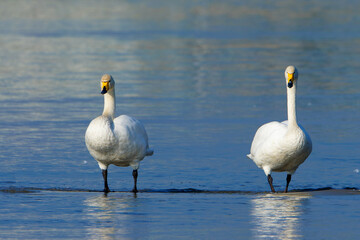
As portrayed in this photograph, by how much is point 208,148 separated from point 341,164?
214cm

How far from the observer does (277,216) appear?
838 centimetres

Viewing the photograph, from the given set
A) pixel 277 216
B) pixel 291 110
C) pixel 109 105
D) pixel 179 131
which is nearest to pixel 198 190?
pixel 291 110

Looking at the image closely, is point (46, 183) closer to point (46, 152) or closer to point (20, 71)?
point (46, 152)

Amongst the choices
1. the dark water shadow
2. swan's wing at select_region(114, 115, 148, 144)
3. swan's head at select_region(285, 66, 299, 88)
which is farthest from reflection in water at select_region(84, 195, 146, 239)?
swan's head at select_region(285, 66, 299, 88)

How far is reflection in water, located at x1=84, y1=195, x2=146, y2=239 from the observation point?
7581 mm

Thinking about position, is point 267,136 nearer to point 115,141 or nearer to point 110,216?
point 115,141

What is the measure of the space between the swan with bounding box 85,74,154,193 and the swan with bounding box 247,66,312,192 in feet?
5.08

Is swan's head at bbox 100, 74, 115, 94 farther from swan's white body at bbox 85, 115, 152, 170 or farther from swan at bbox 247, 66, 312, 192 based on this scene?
swan at bbox 247, 66, 312, 192

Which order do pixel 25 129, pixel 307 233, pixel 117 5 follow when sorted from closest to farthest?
1. pixel 307 233
2. pixel 25 129
3. pixel 117 5

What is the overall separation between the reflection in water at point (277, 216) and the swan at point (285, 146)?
670 millimetres

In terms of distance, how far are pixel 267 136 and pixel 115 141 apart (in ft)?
6.47

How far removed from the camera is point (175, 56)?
2728 centimetres

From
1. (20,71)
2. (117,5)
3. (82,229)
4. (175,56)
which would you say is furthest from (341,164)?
(117,5)

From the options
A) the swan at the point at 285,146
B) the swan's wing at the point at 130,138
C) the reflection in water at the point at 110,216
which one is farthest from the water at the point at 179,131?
the swan's wing at the point at 130,138
